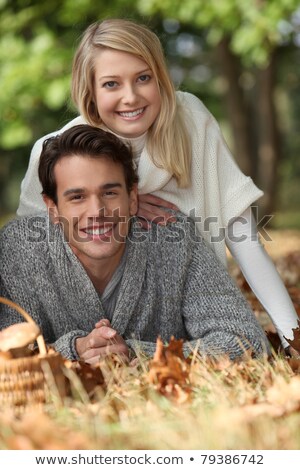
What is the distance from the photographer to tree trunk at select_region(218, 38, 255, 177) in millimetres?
11641

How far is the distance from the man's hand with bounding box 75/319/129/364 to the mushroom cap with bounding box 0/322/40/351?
0.51 meters

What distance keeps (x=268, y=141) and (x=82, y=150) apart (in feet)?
29.9

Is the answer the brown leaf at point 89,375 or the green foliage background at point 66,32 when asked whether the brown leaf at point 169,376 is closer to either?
the brown leaf at point 89,375

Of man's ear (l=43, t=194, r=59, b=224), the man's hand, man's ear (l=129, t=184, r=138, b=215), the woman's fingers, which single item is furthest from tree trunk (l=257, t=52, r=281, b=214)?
the man's hand

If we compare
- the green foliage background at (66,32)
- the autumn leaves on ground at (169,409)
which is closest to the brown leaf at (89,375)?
the autumn leaves on ground at (169,409)

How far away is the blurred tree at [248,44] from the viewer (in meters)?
8.46

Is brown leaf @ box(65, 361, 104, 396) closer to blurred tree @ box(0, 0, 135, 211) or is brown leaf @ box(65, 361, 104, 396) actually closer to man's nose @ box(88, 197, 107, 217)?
man's nose @ box(88, 197, 107, 217)

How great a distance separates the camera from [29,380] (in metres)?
2.27

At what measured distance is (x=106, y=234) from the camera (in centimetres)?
302

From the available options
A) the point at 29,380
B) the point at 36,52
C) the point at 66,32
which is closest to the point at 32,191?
the point at 29,380

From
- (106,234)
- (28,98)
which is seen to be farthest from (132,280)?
(28,98)

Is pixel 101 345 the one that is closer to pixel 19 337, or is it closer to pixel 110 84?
pixel 19 337

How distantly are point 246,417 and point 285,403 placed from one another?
16cm
